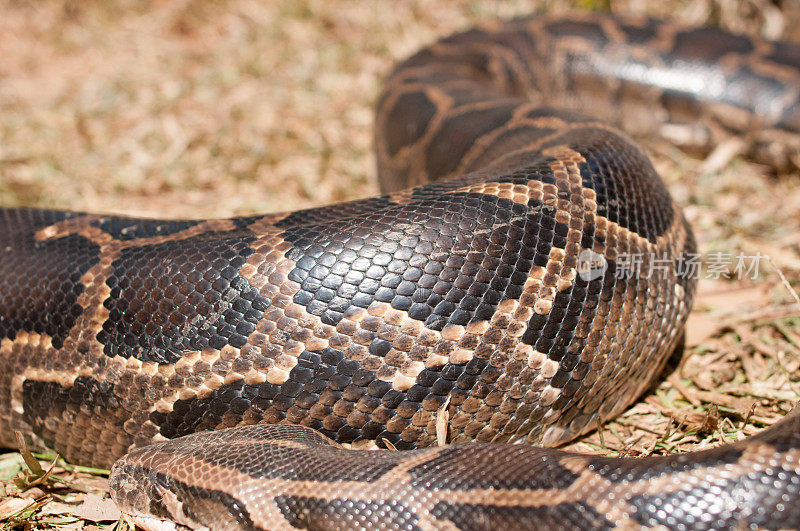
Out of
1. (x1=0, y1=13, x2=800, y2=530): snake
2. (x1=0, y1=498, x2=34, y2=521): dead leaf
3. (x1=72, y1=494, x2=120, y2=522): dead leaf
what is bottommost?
(x1=72, y1=494, x2=120, y2=522): dead leaf

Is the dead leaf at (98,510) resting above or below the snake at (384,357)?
below

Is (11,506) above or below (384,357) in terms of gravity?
below

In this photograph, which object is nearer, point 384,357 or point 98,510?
point 384,357

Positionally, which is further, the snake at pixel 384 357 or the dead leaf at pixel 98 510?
the dead leaf at pixel 98 510

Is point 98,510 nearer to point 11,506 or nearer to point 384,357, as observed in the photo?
point 11,506

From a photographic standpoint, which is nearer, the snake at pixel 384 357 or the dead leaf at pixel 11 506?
the snake at pixel 384 357

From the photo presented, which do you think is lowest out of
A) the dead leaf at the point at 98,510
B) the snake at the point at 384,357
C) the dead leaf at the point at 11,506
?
the dead leaf at the point at 98,510

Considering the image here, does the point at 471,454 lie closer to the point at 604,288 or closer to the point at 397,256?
the point at 397,256

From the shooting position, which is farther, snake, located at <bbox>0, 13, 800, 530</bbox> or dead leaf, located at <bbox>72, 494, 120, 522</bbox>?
dead leaf, located at <bbox>72, 494, 120, 522</bbox>

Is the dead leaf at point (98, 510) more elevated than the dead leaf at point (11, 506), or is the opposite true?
the dead leaf at point (11, 506)

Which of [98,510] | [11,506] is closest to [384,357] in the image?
[98,510]
